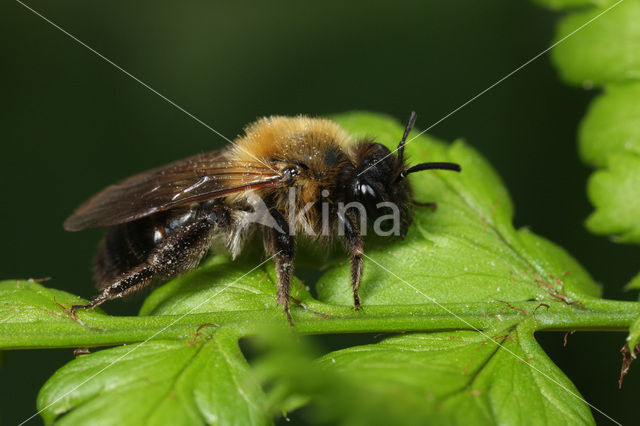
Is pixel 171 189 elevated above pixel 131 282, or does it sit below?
above

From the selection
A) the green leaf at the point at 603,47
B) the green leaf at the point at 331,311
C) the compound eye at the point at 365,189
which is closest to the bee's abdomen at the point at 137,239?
the green leaf at the point at 331,311

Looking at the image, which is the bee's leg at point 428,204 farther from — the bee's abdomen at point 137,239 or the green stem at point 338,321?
the bee's abdomen at point 137,239

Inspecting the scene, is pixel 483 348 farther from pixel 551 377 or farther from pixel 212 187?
pixel 212 187

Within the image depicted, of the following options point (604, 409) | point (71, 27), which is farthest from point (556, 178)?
point (71, 27)

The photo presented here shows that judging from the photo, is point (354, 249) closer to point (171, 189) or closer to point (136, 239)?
point (171, 189)

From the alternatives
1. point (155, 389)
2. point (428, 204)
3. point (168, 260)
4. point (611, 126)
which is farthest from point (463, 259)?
point (155, 389)
